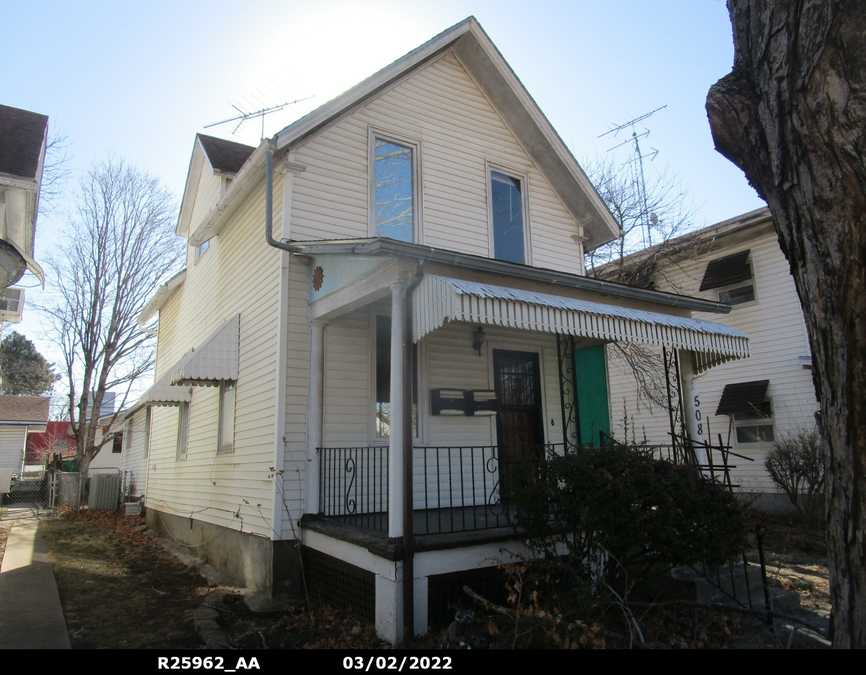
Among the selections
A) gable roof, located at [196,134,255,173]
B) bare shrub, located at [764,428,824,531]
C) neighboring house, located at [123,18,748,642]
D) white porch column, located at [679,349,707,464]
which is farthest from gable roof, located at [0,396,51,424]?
bare shrub, located at [764,428,824,531]

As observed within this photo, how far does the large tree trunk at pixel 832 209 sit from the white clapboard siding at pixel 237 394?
5.76 meters

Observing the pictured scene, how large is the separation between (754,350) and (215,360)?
1149 centimetres

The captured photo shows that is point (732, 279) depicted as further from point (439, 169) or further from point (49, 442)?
point (49, 442)

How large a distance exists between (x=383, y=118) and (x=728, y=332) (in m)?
5.77

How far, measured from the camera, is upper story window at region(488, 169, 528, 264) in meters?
9.50

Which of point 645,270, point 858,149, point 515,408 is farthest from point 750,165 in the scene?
point 645,270

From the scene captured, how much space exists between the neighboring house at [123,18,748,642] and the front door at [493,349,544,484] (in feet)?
0.11

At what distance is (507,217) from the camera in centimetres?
975

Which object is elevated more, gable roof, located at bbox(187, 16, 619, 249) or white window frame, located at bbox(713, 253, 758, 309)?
gable roof, located at bbox(187, 16, 619, 249)

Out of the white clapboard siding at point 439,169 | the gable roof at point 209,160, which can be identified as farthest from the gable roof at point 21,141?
the white clapboard siding at point 439,169

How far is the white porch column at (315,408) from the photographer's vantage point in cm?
679

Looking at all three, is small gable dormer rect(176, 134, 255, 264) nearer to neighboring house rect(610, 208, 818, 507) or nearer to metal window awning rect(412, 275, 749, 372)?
metal window awning rect(412, 275, 749, 372)

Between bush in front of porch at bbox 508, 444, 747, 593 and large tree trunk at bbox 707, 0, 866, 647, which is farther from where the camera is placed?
bush in front of porch at bbox 508, 444, 747, 593

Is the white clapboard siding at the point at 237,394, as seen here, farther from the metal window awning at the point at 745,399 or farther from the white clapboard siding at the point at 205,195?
the metal window awning at the point at 745,399
